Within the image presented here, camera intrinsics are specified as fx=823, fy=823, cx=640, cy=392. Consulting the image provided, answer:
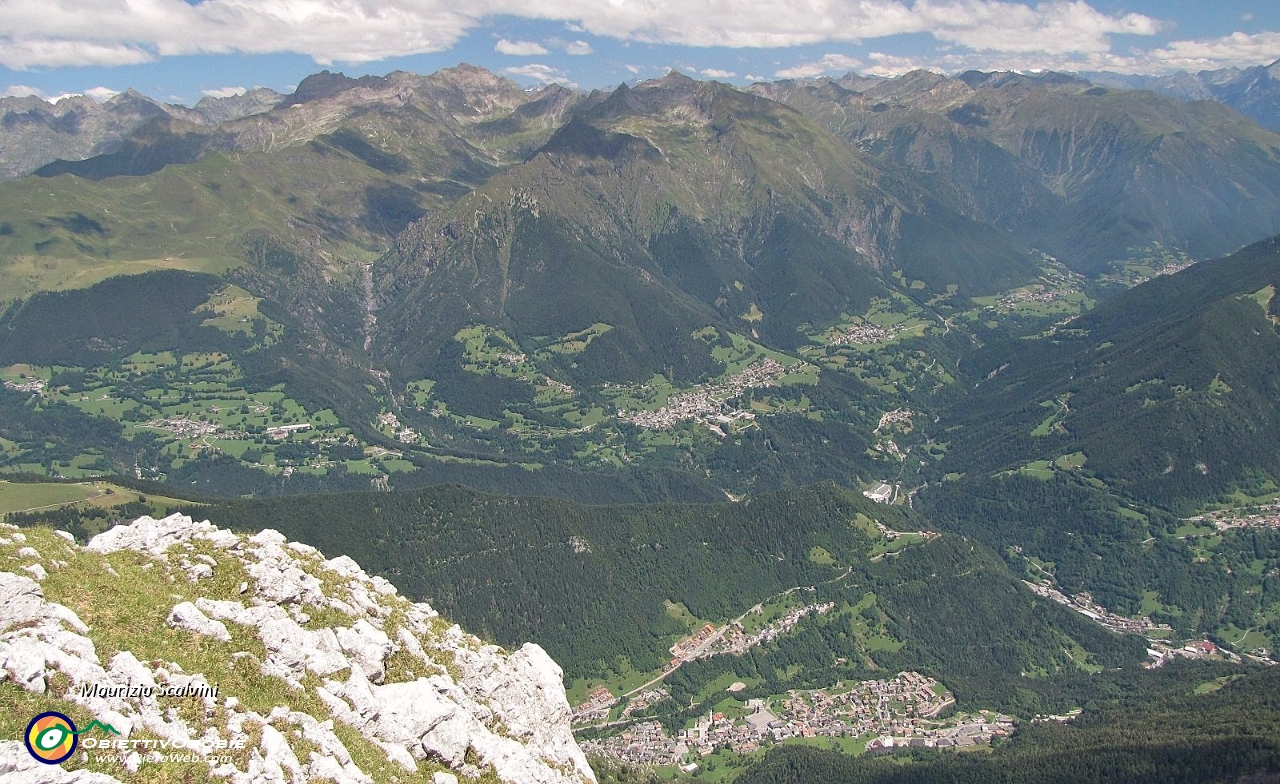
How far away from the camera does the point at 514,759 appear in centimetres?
5206

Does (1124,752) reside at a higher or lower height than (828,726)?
higher

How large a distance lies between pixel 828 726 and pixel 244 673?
435ft

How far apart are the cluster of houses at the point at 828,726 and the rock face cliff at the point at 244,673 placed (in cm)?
8639

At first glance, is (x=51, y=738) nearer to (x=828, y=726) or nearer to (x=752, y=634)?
(x=828, y=726)

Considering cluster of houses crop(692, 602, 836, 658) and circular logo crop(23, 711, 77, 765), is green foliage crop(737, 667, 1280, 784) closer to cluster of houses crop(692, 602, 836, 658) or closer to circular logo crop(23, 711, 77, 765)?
cluster of houses crop(692, 602, 836, 658)

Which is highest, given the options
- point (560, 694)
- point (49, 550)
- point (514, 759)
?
point (49, 550)

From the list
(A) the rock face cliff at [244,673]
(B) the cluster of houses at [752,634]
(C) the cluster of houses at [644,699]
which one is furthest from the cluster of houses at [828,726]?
(A) the rock face cliff at [244,673]

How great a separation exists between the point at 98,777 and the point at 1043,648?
19942 centimetres

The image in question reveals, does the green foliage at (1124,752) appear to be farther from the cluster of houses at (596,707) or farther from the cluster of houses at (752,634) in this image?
the cluster of houses at (752,634)

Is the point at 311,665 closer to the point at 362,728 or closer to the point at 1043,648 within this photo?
the point at 362,728

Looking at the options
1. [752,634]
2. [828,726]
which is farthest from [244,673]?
[752,634]

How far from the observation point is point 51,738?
104 feet

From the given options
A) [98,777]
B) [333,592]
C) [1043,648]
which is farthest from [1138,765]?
[98,777]

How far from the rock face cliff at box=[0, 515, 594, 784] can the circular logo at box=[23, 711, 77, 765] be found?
0.43m
